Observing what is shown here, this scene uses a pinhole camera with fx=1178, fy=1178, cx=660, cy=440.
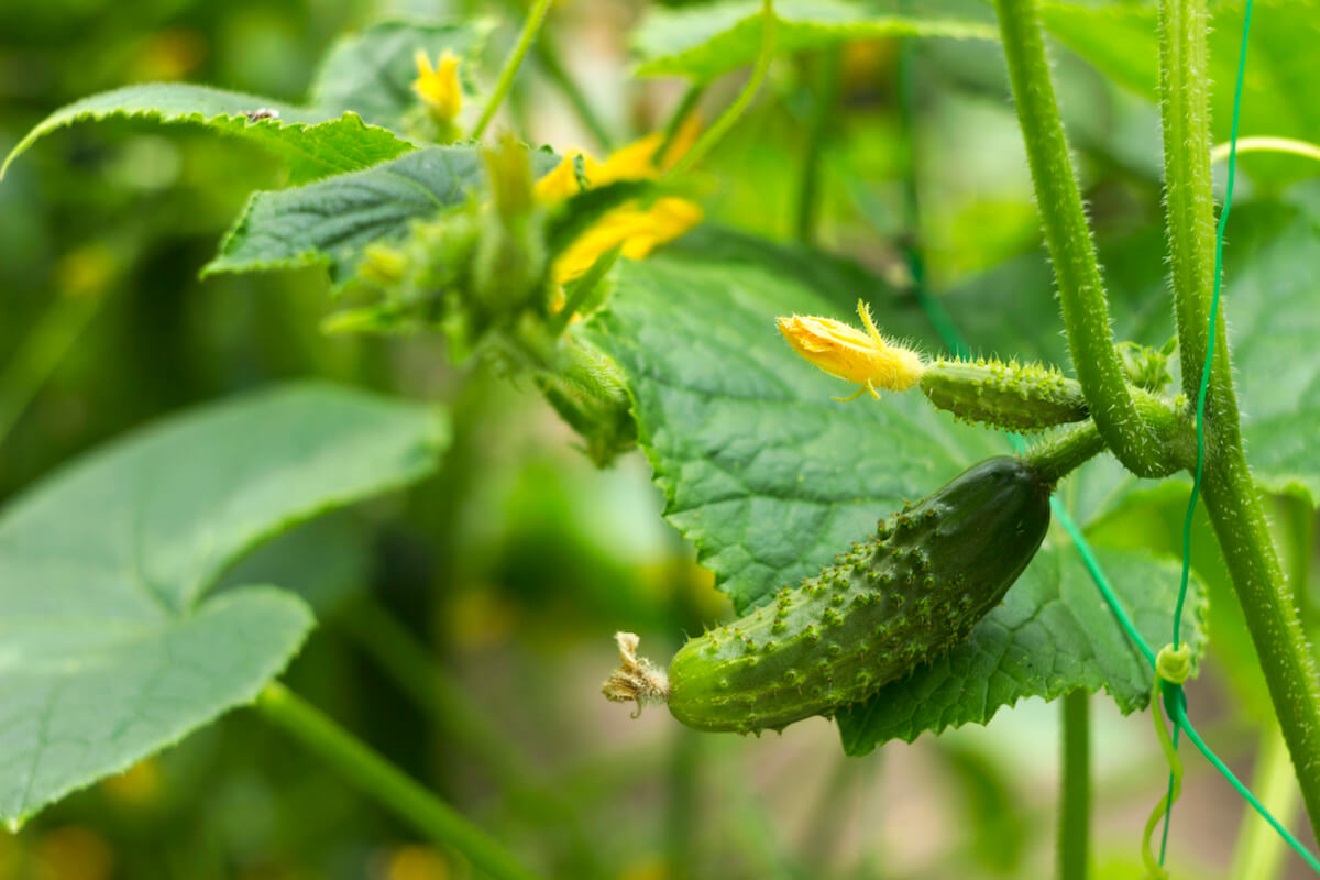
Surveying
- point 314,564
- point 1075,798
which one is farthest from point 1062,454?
point 314,564

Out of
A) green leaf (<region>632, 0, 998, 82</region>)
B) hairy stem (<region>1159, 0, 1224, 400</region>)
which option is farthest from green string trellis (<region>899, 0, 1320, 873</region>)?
green leaf (<region>632, 0, 998, 82</region>)

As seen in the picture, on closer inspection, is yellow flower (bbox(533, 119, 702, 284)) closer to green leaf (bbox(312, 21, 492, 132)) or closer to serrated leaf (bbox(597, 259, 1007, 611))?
serrated leaf (bbox(597, 259, 1007, 611))

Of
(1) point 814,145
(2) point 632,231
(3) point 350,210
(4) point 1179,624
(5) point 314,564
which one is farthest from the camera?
(5) point 314,564

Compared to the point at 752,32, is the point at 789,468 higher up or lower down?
lower down

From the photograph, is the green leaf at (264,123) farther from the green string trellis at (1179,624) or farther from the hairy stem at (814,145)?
the hairy stem at (814,145)

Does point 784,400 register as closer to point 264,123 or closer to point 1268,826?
point 264,123

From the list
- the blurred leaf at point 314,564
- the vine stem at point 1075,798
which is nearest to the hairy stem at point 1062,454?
the vine stem at point 1075,798

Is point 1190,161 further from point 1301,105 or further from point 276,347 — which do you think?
point 276,347
